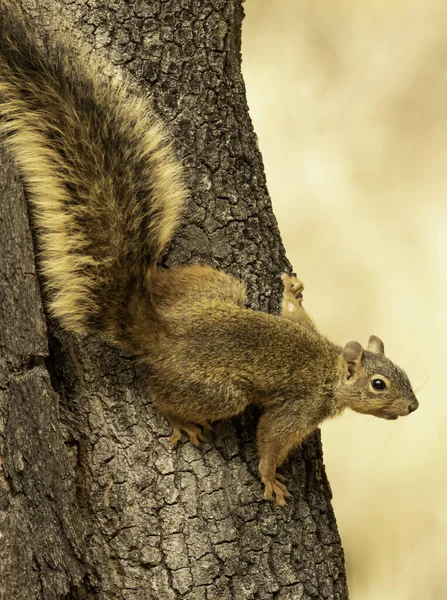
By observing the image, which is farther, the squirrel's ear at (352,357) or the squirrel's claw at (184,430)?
the squirrel's ear at (352,357)

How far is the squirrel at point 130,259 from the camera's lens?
172cm

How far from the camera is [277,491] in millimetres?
1862

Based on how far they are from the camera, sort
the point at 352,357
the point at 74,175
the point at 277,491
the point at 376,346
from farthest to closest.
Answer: the point at 376,346 → the point at 352,357 → the point at 277,491 → the point at 74,175

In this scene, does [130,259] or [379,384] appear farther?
[379,384]

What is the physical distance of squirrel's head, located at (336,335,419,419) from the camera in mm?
1992

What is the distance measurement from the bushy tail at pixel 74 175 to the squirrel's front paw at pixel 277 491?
498mm

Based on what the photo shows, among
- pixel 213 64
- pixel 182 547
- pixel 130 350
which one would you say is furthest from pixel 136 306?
pixel 213 64

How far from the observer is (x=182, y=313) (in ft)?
5.96

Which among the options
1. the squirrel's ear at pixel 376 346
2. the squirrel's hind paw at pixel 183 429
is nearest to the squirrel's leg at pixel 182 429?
the squirrel's hind paw at pixel 183 429

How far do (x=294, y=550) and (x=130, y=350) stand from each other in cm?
59

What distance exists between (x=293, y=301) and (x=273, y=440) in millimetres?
375

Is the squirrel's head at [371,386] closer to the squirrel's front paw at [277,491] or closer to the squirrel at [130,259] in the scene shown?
the squirrel at [130,259]

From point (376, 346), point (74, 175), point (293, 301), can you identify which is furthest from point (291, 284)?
point (74, 175)

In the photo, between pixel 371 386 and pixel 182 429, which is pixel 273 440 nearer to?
pixel 182 429
